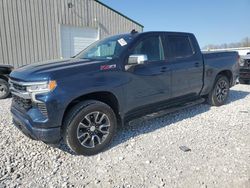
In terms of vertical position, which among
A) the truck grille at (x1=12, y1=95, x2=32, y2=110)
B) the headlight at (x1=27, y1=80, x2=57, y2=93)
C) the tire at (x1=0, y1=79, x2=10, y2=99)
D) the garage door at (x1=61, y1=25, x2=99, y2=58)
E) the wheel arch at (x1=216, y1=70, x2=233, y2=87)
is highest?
the garage door at (x1=61, y1=25, x2=99, y2=58)

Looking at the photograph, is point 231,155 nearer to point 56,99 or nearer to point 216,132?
point 216,132

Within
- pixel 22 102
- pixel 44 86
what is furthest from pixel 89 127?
pixel 22 102

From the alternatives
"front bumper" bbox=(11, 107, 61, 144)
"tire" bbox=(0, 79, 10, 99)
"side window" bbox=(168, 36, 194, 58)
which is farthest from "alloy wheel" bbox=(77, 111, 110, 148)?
"tire" bbox=(0, 79, 10, 99)

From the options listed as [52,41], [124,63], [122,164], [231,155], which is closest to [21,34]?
[52,41]

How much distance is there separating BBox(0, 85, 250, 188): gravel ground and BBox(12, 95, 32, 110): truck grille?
0.74 metres

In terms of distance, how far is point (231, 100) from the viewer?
7.27m

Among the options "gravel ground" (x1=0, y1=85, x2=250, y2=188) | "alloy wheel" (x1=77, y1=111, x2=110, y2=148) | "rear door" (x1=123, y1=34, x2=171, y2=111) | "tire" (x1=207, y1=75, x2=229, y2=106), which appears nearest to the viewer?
"gravel ground" (x1=0, y1=85, x2=250, y2=188)

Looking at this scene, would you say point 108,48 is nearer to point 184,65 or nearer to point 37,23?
point 184,65

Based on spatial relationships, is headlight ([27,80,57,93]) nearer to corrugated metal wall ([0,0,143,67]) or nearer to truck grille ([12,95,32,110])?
truck grille ([12,95,32,110])

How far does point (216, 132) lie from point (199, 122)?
0.60 meters

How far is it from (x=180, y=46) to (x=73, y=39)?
8729 mm

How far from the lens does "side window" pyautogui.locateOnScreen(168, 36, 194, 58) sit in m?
5.05

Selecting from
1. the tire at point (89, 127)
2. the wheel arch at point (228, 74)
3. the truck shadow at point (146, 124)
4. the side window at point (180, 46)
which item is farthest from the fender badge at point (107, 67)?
the wheel arch at point (228, 74)

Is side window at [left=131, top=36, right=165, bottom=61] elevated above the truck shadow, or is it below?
above
